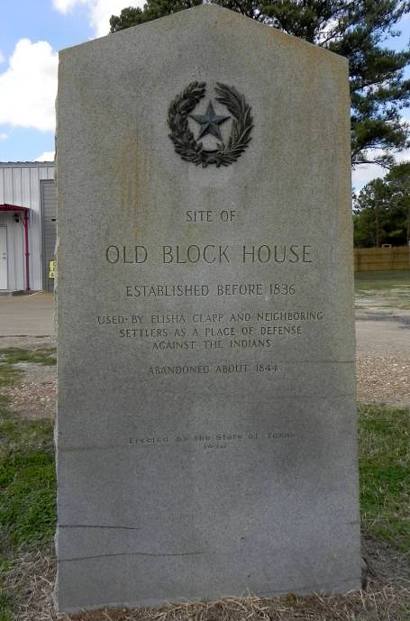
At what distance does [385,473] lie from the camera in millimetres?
4602

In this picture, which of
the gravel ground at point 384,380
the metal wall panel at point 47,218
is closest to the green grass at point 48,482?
the gravel ground at point 384,380

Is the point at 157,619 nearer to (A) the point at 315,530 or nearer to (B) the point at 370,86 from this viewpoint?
(A) the point at 315,530

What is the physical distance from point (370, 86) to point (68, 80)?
1003 inches

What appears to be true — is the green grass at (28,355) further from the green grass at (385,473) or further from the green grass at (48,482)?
the green grass at (385,473)

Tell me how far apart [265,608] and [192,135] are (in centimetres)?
224

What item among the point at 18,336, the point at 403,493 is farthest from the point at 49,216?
the point at 403,493

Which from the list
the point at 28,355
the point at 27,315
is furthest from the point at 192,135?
the point at 27,315

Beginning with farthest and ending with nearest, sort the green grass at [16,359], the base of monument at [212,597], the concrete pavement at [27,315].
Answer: the concrete pavement at [27,315], the green grass at [16,359], the base of monument at [212,597]

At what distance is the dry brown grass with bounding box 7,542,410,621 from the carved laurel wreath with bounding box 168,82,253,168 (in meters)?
2.08

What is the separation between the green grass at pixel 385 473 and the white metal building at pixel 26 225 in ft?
62.6

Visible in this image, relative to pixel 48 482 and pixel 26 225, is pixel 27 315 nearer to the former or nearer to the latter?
pixel 26 225

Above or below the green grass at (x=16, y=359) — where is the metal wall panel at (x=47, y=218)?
above

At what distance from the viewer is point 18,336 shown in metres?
11.5

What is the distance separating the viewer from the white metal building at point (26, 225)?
76.2 feet
